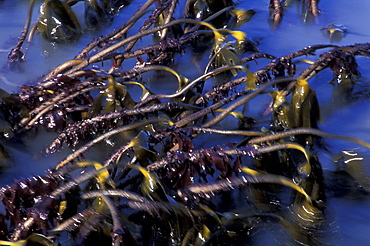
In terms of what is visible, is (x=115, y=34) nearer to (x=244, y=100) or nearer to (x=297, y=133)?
(x=244, y=100)

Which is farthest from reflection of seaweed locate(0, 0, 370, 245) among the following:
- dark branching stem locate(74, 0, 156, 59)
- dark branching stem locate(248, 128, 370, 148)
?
dark branching stem locate(74, 0, 156, 59)

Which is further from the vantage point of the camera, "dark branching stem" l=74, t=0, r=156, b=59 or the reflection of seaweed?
"dark branching stem" l=74, t=0, r=156, b=59

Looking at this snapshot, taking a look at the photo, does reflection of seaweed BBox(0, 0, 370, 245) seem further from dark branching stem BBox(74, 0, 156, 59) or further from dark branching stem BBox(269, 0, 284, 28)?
dark branching stem BBox(269, 0, 284, 28)

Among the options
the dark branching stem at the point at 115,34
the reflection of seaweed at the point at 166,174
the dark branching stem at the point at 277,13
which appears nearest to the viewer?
the reflection of seaweed at the point at 166,174

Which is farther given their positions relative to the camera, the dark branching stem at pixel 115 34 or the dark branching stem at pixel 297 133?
the dark branching stem at pixel 115 34

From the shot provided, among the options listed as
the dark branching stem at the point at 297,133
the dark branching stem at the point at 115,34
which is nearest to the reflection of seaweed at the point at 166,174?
the dark branching stem at the point at 297,133

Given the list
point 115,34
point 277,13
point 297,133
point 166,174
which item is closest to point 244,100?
point 297,133

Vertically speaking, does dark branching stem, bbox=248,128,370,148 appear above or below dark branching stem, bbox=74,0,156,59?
below

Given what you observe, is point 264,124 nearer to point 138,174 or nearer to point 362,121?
point 362,121

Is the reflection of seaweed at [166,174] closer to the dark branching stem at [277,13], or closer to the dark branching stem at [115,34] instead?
the dark branching stem at [115,34]

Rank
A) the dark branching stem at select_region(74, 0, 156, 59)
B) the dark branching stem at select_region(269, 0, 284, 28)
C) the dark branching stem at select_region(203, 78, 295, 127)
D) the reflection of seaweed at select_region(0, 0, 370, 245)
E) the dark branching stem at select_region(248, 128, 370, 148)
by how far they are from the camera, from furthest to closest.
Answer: the dark branching stem at select_region(269, 0, 284, 28) < the dark branching stem at select_region(74, 0, 156, 59) < the dark branching stem at select_region(203, 78, 295, 127) < the dark branching stem at select_region(248, 128, 370, 148) < the reflection of seaweed at select_region(0, 0, 370, 245)

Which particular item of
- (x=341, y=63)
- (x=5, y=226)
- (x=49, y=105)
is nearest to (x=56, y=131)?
(x=49, y=105)
